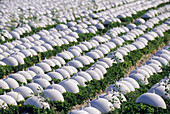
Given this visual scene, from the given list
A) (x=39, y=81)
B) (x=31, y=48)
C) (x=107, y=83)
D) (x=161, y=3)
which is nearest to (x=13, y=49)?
(x=31, y=48)

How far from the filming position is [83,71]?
23781 mm

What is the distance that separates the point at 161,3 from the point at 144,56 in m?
41.9

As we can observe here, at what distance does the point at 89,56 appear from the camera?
1129 inches

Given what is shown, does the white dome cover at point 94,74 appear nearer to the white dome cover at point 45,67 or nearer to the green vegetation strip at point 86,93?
the green vegetation strip at point 86,93

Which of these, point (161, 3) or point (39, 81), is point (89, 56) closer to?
point (39, 81)

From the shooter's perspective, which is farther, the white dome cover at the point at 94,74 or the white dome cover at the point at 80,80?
the white dome cover at the point at 94,74

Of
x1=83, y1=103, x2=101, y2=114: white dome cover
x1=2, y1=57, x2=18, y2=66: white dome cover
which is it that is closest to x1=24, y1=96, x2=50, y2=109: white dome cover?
x1=83, y1=103, x2=101, y2=114: white dome cover

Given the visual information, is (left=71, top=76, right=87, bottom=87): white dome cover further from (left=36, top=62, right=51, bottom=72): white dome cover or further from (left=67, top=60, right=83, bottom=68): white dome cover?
(left=36, top=62, right=51, bottom=72): white dome cover

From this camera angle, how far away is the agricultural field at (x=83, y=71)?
1667cm

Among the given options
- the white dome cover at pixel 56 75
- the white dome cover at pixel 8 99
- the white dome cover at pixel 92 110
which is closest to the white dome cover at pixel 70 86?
the white dome cover at pixel 56 75

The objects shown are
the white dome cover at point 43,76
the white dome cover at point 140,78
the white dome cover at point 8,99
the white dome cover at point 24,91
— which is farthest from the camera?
the white dome cover at point 43,76

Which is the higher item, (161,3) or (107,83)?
(161,3)

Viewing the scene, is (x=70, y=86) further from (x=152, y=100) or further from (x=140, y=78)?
(x=152, y=100)

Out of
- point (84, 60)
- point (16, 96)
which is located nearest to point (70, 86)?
point (16, 96)
